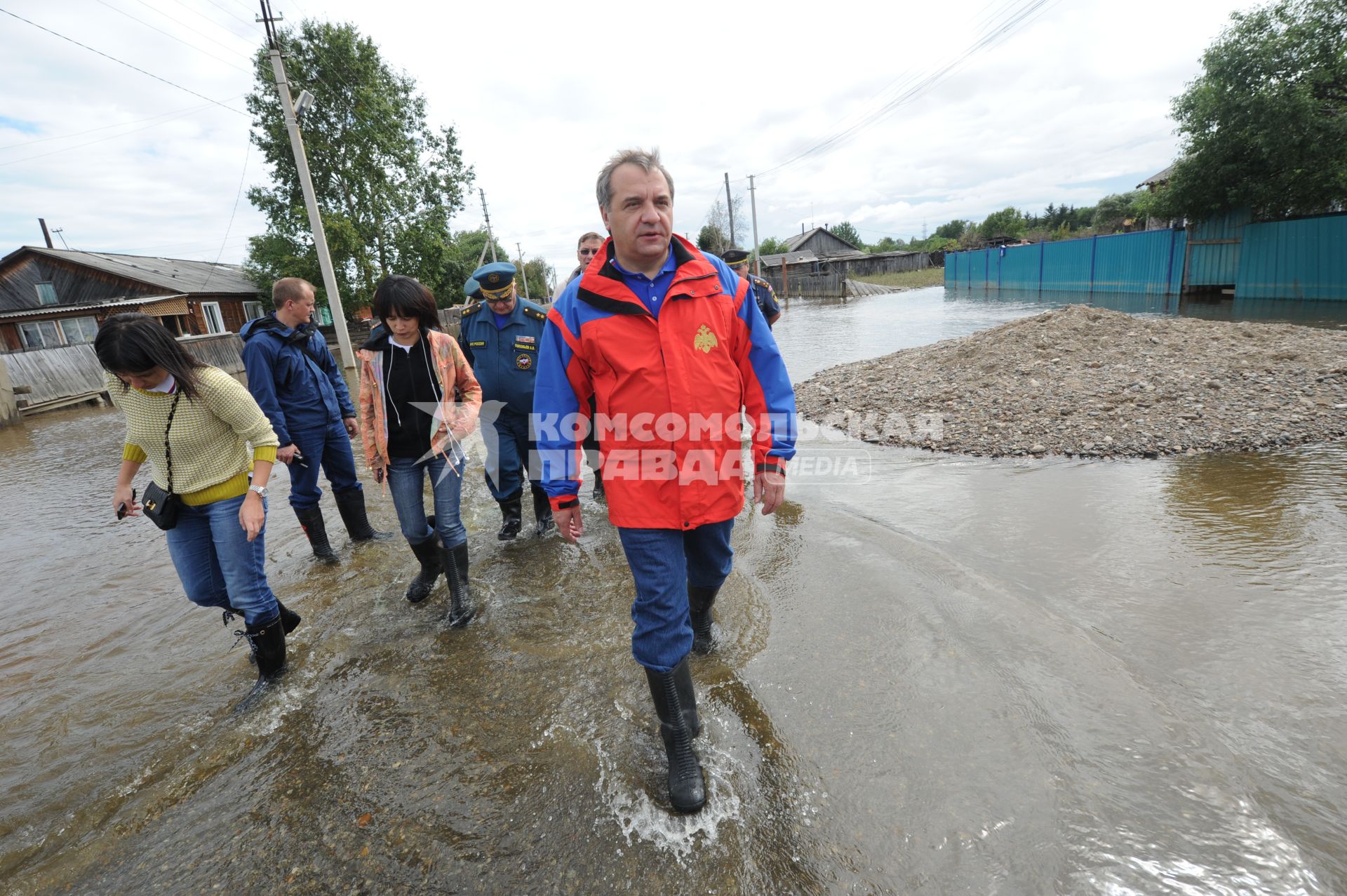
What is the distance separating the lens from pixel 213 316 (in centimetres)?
3058

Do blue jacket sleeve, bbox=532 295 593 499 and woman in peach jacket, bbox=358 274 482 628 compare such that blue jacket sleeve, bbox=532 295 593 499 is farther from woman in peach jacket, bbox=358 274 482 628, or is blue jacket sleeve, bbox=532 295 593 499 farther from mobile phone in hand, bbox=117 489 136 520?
mobile phone in hand, bbox=117 489 136 520

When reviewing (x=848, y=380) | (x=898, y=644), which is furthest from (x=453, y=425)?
(x=848, y=380)

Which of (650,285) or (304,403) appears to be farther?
(304,403)

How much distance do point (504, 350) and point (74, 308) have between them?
31.3 m

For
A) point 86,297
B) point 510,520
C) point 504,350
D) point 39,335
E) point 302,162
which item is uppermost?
point 302,162

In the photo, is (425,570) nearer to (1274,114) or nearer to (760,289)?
(760,289)

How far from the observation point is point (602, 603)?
11.5 ft

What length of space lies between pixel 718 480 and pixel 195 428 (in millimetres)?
2284

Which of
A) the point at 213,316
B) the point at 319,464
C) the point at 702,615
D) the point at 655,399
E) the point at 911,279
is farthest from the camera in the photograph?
the point at 911,279

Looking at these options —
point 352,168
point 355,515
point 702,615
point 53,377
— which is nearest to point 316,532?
point 355,515

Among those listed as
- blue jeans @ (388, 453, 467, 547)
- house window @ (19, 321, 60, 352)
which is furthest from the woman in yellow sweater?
house window @ (19, 321, 60, 352)

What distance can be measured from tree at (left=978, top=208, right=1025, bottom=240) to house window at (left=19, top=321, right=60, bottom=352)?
222ft

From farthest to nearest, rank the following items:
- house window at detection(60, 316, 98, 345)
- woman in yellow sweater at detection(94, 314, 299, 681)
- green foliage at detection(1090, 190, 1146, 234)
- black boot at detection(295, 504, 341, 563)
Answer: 1. green foliage at detection(1090, 190, 1146, 234)
2. house window at detection(60, 316, 98, 345)
3. black boot at detection(295, 504, 341, 563)
4. woman in yellow sweater at detection(94, 314, 299, 681)

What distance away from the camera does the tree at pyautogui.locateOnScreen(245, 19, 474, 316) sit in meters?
27.4
